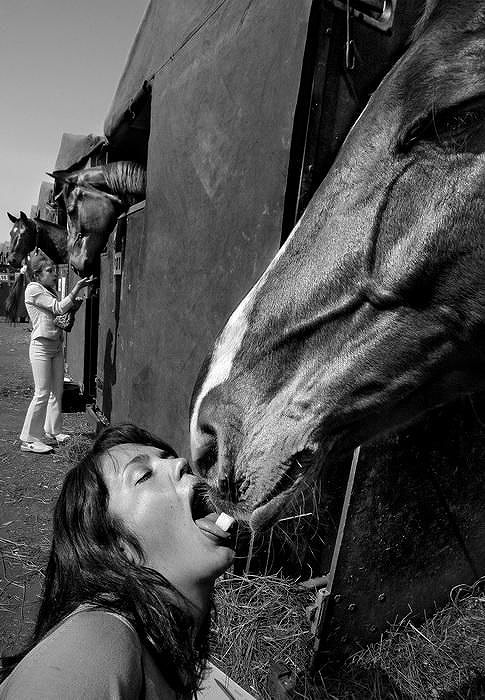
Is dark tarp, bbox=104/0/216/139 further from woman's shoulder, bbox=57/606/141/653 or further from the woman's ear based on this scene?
woman's shoulder, bbox=57/606/141/653

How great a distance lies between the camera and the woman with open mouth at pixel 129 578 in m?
1.02

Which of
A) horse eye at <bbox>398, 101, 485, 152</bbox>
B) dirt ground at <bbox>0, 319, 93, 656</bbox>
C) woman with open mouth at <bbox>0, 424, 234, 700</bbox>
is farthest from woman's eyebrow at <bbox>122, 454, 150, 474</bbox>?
dirt ground at <bbox>0, 319, 93, 656</bbox>

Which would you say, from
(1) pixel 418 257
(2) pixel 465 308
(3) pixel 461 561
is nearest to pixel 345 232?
(1) pixel 418 257

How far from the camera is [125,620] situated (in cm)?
113

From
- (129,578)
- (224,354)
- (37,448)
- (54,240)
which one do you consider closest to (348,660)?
(129,578)

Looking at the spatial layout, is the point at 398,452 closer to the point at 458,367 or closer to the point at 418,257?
the point at 458,367

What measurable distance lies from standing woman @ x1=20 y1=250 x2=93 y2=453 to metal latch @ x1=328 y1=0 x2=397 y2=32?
4.03 meters

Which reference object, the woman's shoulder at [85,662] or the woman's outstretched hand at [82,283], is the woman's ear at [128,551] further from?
the woman's outstretched hand at [82,283]

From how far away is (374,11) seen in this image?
6.04ft

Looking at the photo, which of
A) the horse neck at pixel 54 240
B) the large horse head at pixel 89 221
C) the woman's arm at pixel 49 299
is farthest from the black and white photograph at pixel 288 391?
the horse neck at pixel 54 240

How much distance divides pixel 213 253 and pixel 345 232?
1203mm

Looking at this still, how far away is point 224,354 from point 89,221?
4.15m

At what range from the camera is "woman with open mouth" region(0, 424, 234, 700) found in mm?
1017

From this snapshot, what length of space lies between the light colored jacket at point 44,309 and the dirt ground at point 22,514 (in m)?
1.19
